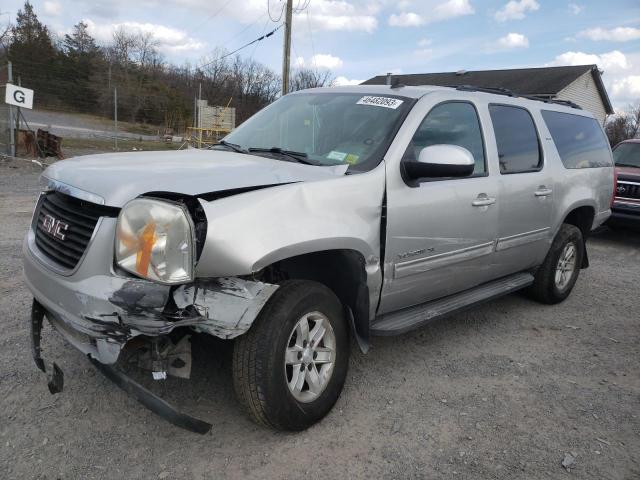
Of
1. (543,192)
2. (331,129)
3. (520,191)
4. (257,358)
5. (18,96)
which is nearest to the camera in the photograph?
(257,358)

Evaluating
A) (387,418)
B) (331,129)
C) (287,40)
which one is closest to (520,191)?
(331,129)

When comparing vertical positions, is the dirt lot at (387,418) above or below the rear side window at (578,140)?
below

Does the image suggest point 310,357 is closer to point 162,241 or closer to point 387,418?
point 387,418

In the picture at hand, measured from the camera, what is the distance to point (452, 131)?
3.63 m

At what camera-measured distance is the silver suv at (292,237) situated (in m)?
2.26

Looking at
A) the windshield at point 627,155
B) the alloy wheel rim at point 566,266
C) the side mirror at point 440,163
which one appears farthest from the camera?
the windshield at point 627,155

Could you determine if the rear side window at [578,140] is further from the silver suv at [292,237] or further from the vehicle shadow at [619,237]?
the vehicle shadow at [619,237]

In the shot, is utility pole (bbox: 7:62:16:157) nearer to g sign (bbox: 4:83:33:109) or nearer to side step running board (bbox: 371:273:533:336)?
g sign (bbox: 4:83:33:109)

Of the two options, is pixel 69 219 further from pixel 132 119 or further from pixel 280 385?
pixel 132 119

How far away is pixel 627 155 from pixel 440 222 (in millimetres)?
8049

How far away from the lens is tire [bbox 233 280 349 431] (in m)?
2.45

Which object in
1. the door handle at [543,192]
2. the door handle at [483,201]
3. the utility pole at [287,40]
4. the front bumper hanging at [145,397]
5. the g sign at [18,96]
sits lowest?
the front bumper hanging at [145,397]

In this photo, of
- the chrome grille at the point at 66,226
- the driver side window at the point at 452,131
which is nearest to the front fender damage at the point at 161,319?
the chrome grille at the point at 66,226

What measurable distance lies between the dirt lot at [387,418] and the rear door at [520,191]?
733 millimetres
